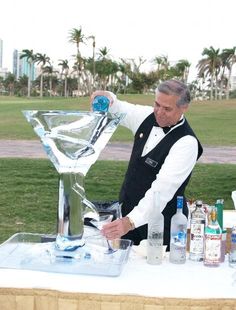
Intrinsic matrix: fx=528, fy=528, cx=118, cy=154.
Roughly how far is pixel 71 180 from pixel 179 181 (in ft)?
1.81

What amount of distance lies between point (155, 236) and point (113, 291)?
365mm

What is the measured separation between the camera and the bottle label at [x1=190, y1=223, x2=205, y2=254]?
2.04 meters

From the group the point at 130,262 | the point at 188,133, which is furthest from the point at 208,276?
the point at 188,133

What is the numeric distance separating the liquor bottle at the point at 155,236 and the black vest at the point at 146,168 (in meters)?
0.32

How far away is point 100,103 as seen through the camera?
7.52 feet

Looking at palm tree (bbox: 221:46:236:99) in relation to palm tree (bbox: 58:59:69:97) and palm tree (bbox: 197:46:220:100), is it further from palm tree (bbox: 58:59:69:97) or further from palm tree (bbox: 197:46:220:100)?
palm tree (bbox: 58:59:69:97)

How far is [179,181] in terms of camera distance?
7.27 feet

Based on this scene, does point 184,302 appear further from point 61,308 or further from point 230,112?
point 230,112

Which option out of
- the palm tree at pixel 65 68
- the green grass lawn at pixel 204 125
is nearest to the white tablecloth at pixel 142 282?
the green grass lawn at pixel 204 125

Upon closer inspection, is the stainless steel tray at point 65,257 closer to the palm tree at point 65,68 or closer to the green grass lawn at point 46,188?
the green grass lawn at point 46,188

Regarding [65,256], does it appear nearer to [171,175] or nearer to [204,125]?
[171,175]

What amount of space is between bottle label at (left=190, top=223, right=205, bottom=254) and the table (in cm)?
20

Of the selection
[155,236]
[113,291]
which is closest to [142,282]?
[113,291]

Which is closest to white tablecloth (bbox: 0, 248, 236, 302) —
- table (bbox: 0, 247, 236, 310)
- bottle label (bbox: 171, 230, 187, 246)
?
table (bbox: 0, 247, 236, 310)
